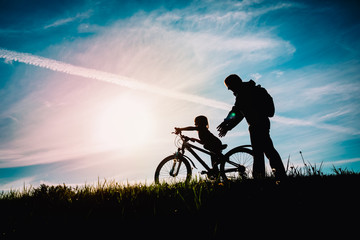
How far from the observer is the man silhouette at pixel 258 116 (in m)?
3.98

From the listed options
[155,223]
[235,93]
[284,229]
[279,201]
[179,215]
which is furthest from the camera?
[235,93]

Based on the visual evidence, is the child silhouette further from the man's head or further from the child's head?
the man's head

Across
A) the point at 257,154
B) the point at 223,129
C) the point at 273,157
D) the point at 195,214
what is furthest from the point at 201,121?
the point at 195,214

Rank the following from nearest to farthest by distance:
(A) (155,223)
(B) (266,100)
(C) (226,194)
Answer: (A) (155,223) < (C) (226,194) < (B) (266,100)

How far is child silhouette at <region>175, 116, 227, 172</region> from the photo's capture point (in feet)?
20.3

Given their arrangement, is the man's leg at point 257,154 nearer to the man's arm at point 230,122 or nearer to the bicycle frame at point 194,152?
the man's arm at point 230,122

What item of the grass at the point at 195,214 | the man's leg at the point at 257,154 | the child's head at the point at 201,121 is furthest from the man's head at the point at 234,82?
the grass at the point at 195,214

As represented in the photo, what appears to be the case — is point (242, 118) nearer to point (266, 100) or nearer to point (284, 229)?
point (266, 100)

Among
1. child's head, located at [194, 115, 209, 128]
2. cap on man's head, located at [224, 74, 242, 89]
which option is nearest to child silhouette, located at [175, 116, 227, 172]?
child's head, located at [194, 115, 209, 128]

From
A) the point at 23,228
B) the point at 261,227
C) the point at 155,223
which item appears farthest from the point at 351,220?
the point at 23,228

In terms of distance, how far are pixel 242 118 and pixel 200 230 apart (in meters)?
3.44

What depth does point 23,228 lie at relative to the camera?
6.59ft

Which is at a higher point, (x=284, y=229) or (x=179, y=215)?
(x=179, y=215)

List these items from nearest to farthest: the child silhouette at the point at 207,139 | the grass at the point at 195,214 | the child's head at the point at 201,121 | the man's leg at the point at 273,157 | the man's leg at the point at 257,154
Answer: the grass at the point at 195,214 → the man's leg at the point at 273,157 → the man's leg at the point at 257,154 → the child silhouette at the point at 207,139 → the child's head at the point at 201,121
